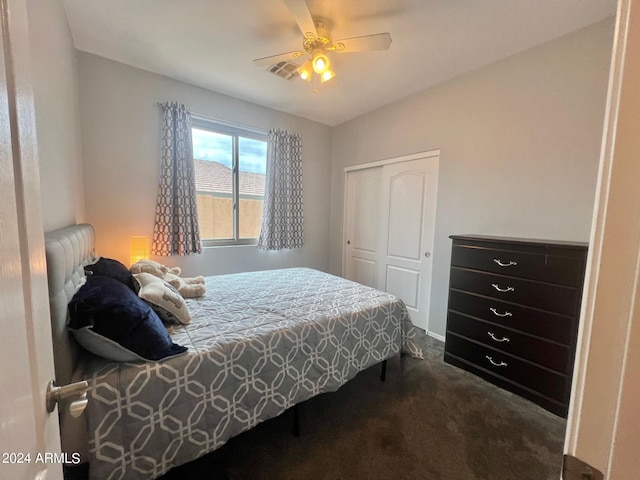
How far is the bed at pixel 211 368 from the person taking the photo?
109 centimetres

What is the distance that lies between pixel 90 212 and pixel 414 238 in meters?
3.52

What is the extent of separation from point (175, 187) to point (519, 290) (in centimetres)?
341

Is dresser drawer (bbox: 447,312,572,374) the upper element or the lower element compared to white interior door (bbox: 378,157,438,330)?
lower

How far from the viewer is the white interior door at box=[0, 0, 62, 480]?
0.40 m

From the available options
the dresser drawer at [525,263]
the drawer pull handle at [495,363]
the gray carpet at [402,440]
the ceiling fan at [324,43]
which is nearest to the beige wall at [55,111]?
the ceiling fan at [324,43]

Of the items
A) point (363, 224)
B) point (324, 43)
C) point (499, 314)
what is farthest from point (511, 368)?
point (324, 43)

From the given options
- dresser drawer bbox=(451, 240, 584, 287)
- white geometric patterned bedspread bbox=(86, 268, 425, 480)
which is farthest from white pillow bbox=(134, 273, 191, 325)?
dresser drawer bbox=(451, 240, 584, 287)

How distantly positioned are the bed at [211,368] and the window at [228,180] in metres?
1.52

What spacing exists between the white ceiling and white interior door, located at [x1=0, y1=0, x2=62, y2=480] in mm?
1917

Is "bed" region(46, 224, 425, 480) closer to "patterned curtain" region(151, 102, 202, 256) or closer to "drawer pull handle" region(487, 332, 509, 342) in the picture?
"drawer pull handle" region(487, 332, 509, 342)

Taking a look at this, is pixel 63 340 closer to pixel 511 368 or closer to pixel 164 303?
pixel 164 303

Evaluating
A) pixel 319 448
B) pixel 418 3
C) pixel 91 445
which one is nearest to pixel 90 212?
pixel 91 445

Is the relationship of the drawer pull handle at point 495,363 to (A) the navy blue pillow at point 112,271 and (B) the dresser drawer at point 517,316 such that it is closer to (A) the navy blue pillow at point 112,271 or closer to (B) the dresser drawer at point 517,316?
(B) the dresser drawer at point 517,316

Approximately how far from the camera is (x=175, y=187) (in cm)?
296
